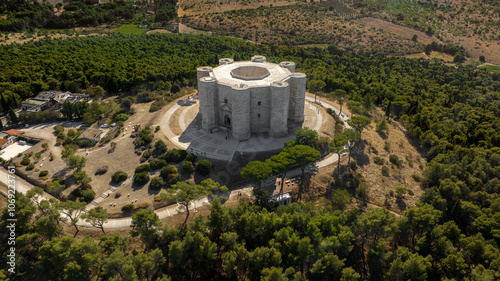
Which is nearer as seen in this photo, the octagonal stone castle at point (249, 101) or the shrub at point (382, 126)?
the octagonal stone castle at point (249, 101)

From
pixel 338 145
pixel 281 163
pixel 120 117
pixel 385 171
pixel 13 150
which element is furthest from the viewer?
pixel 120 117

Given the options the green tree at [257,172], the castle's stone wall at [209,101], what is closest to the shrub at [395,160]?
the green tree at [257,172]

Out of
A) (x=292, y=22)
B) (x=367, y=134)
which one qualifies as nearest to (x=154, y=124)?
(x=367, y=134)

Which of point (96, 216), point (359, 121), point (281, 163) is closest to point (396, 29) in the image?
point (359, 121)

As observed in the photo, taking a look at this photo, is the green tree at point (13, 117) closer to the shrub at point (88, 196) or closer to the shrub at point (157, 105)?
the shrub at point (157, 105)

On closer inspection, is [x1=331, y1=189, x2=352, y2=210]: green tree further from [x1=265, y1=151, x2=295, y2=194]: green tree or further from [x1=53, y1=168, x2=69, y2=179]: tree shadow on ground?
[x1=53, y1=168, x2=69, y2=179]: tree shadow on ground

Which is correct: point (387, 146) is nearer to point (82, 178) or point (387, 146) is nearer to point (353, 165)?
point (353, 165)

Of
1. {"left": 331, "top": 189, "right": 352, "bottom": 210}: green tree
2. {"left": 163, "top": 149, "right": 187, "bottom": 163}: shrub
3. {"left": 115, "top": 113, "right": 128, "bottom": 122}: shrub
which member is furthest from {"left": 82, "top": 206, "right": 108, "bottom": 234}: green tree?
{"left": 115, "top": 113, "right": 128, "bottom": 122}: shrub
